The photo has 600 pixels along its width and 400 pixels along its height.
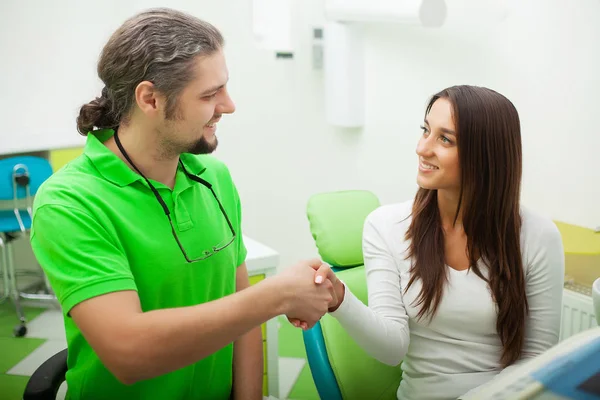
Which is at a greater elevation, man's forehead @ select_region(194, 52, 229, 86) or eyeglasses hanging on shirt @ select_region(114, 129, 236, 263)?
man's forehead @ select_region(194, 52, 229, 86)

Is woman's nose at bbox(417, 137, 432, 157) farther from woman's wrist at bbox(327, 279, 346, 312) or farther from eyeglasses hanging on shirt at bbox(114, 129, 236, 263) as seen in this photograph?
eyeglasses hanging on shirt at bbox(114, 129, 236, 263)

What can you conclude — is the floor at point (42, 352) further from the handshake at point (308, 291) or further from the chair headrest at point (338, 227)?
the handshake at point (308, 291)

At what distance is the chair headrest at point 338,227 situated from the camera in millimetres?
1771

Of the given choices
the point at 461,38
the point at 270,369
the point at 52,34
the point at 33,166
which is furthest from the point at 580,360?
the point at 52,34

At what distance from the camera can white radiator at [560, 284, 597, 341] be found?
6.54 ft

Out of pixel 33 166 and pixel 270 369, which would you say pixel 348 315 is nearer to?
pixel 270 369

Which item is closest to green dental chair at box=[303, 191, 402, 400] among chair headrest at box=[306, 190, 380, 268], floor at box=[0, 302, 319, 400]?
chair headrest at box=[306, 190, 380, 268]

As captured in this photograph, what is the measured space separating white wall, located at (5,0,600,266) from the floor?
0.79 metres

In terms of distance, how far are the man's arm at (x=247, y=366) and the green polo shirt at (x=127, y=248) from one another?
35mm

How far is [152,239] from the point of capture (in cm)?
120

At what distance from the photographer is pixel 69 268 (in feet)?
3.48

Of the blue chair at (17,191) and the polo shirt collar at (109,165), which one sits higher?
the polo shirt collar at (109,165)

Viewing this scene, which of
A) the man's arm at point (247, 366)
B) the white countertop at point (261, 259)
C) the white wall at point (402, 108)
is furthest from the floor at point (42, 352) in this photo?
the man's arm at point (247, 366)

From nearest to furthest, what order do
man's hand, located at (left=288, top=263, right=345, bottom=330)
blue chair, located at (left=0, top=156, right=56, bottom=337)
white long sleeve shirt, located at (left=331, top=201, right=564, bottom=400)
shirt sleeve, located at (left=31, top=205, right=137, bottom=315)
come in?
shirt sleeve, located at (left=31, top=205, right=137, bottom=315)
man's hand, located at (left=288, top=263, right=345, bottom=330)
white long sleeve shirt, located at (left=331, top=201, right=564, bottom=400)
blue chair, located at (left=0, top=156, right=56, bottom=337)
